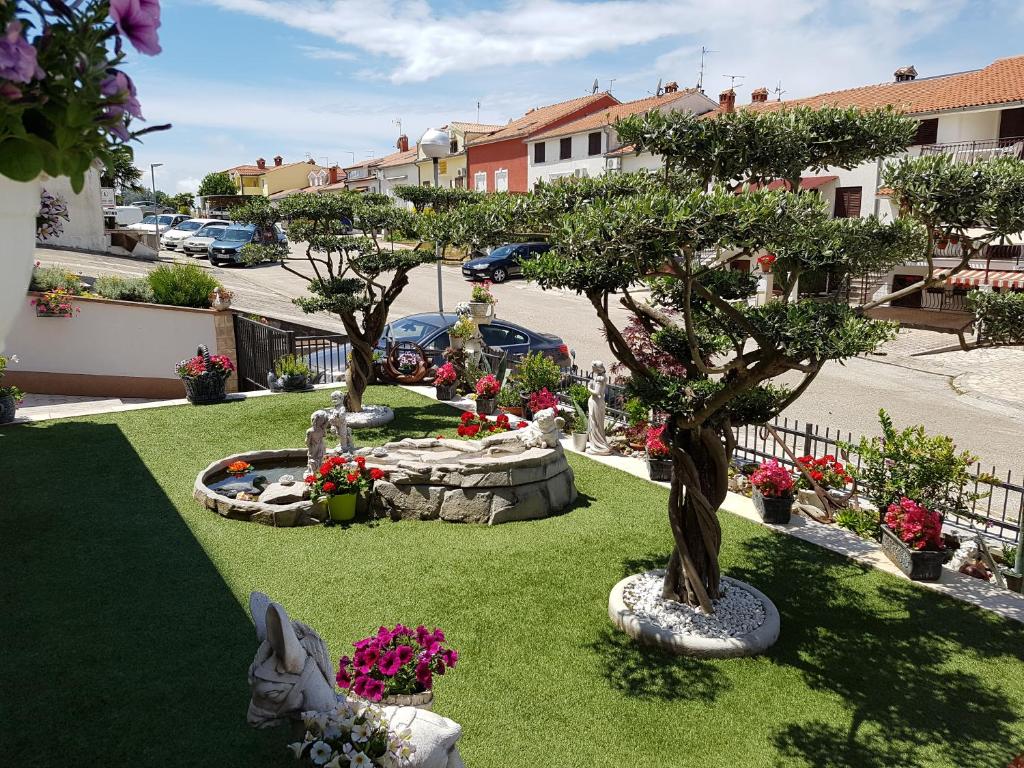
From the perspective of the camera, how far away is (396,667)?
4.46 metres

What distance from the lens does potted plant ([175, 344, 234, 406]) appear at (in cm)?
1386

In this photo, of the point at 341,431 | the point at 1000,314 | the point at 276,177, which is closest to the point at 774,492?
A: the point at 1000,314

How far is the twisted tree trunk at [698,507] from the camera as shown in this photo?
651 centimetres

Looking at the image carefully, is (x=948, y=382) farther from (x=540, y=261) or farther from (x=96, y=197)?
(x=96, y=197)

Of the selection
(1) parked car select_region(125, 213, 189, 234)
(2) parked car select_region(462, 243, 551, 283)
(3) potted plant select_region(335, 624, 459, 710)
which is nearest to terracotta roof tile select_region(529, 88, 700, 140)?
(2) parked car select_region(462, 243, 551, 283)

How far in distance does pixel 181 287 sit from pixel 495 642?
12331 mm

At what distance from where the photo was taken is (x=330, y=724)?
3973mm

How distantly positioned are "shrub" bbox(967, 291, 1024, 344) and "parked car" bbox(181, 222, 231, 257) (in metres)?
35.8

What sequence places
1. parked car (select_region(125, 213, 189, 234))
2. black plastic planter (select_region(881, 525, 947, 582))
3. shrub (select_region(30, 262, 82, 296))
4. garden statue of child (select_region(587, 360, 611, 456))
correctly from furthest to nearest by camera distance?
1. parked car (select_region(125, 213, 189, 234))
2. shrub (select_region(30, 262, 82, 296))
3. garden statue of child (select_region(587, 360, 611, 456))
4. black plastic planter (select_region(881, 525, 947, 582))

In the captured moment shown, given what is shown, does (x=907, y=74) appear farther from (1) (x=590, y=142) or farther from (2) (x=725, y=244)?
(2) (x=725, y=244)

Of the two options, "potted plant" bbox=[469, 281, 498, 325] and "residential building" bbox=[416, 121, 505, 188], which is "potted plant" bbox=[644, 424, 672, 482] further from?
"residential building" bbox=[416, 121, 505, 188]

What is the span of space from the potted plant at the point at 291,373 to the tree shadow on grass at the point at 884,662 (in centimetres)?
958

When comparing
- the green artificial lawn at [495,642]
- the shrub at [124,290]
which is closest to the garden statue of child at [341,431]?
the green artificial lawn at [495,642]

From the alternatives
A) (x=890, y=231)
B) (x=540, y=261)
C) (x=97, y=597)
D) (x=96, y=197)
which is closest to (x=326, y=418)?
(x=97, y=597)
